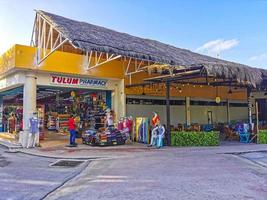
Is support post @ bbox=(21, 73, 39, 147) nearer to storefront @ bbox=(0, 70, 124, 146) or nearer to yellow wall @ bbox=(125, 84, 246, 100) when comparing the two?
storefront @ bbox=(0, 70, 124, 146)

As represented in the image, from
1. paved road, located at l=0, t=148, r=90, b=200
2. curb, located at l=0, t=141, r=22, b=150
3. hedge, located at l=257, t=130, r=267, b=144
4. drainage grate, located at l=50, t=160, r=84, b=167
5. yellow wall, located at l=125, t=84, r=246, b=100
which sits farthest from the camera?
yellow wall, located at l=125, t=84, r=246, b=100

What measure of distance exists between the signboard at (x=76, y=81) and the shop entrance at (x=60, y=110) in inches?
34.2

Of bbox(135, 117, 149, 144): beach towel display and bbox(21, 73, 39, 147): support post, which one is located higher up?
bbox(21, 73, 39, 147): support post

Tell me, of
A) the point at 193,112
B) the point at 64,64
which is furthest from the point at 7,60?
the point at 193,112

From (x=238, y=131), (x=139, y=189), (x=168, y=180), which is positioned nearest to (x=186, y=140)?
(x=238, y=131)

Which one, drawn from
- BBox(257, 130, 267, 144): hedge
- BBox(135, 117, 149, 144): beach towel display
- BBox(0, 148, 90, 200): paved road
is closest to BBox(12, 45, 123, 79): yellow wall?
BBox(135, 117, 149, 144): beach towel display

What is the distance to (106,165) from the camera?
9.58 metres

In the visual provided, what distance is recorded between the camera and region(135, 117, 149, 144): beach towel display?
15.8 meters

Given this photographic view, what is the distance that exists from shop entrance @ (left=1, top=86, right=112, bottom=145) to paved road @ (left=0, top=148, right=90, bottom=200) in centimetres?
545

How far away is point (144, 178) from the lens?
7.46 m

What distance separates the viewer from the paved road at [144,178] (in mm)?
6091

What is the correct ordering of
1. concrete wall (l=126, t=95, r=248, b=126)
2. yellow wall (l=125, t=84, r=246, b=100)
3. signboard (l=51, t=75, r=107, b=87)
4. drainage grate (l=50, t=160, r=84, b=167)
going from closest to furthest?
drainage grate (l=50, t=160, r=84, b=167), signboard (l=51, t=75, r=107, b=87), concrete wall (l=126, t=95, r=248, b=126), yellow wall (l=125, t=84, r=246, b=100)

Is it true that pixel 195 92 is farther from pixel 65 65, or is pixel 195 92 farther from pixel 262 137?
pixel 65 65

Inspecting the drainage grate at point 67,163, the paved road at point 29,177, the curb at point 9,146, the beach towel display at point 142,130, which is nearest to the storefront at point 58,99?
the curb at point 9,146
